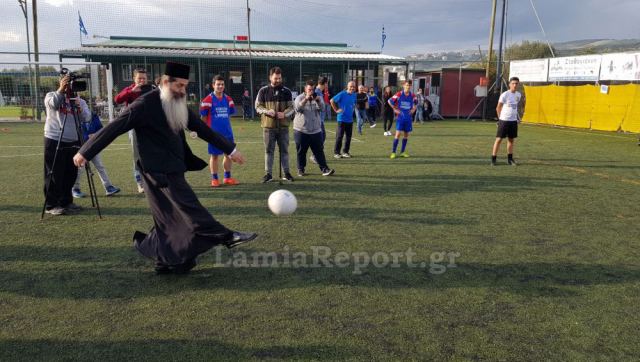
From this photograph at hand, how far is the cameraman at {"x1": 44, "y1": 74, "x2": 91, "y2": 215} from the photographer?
6.50 meters

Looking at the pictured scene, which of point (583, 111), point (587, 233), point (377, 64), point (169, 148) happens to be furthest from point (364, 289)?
point (377, 64)

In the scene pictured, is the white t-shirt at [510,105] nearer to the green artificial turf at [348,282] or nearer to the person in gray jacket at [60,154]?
the green artificial turf at [348,282]

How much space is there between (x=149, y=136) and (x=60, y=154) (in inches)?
126

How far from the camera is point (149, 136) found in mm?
4254

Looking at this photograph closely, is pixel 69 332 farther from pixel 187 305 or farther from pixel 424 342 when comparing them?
pixel 424 342

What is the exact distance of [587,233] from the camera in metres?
5.88

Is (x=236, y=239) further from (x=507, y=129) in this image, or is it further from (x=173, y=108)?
(x=507, y=129)

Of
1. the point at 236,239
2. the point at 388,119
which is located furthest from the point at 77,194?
the point at 388,119

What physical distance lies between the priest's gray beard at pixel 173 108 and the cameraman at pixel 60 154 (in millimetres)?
3079

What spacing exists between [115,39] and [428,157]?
30.6 m

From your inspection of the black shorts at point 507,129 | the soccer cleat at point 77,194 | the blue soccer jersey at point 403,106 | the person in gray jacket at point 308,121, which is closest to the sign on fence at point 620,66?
the black shorts at point 507,129

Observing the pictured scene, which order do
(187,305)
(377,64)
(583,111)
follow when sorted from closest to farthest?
(187,305), (583,111), (377,64)

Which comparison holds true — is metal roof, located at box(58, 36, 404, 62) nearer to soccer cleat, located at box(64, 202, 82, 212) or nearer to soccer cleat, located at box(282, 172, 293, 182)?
soccer cleat, located at box(282, 172, 293, 182)

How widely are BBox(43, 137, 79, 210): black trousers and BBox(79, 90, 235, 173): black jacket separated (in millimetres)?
2927
